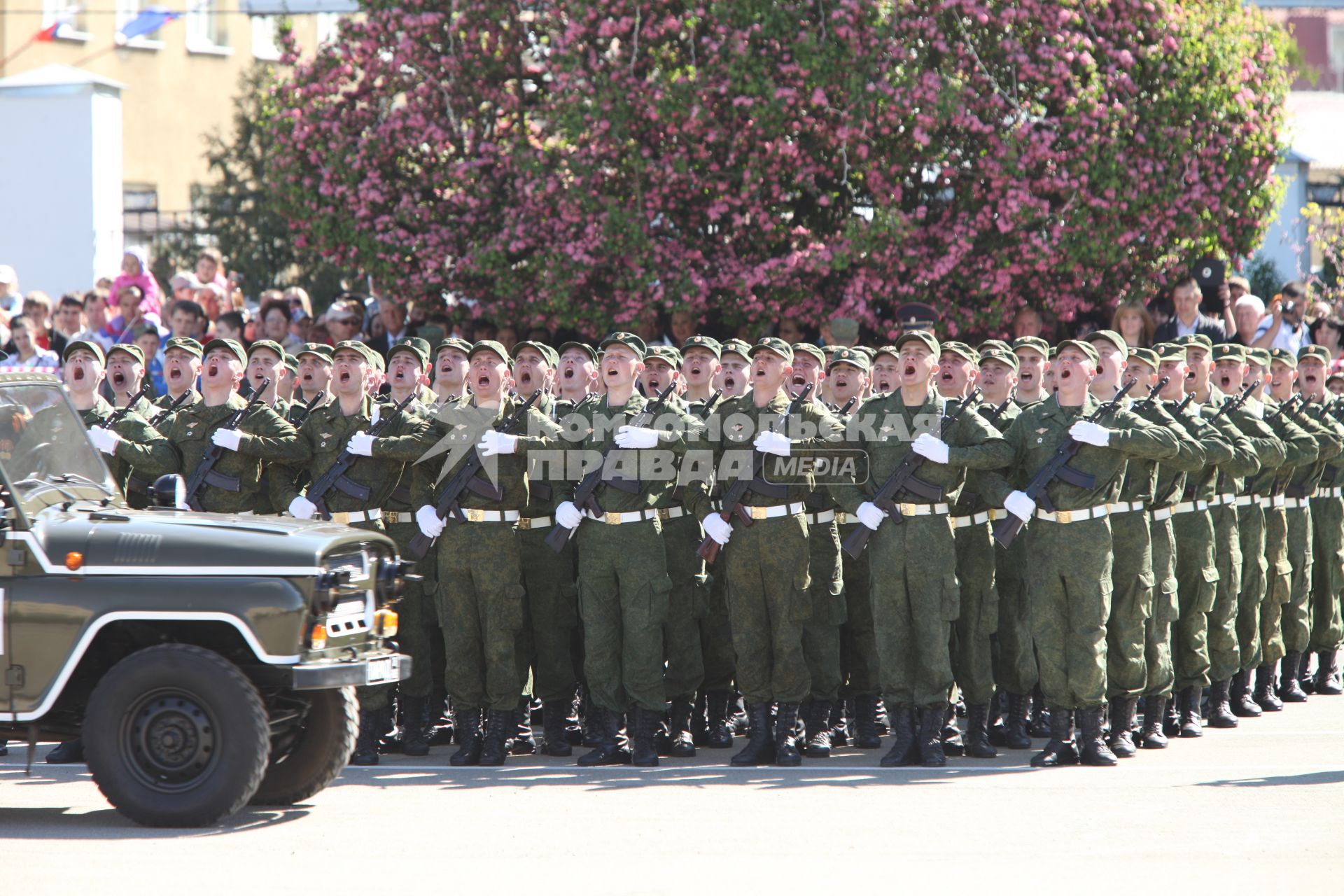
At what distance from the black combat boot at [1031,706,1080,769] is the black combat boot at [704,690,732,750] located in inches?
70.6

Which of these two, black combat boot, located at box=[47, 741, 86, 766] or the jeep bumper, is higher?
the jeep bumper

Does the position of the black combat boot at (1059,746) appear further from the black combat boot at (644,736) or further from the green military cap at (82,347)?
the green military cap at (82,347)

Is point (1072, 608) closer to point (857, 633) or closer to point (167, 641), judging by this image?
point (857, 633)

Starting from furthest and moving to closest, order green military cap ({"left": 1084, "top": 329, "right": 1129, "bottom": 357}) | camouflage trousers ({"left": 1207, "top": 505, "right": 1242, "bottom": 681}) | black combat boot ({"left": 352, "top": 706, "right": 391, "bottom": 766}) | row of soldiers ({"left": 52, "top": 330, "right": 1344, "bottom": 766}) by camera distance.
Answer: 1. camouflage trousers ({"left": 1207, "top": 505, "right": 1242, "bottom": 681})
2. green military cap ({"left": 1084, "top": 329, "right": 1129, "bottom": 357})
3. black combat boot ({"left": 352, "top": 706, "right": 391, "bottom": 766})
4. row of soldiers ({"left": 52, "top": 330, "right": 1344, "bottom": 766})

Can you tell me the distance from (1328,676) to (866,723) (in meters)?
3.84

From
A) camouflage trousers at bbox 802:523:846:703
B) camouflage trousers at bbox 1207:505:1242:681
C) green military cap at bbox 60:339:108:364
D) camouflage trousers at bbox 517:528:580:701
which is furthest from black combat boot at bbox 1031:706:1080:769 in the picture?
green military cap at bbox 60:339:108:364

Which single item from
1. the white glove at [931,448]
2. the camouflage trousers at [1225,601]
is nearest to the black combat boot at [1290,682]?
the camouflage trousers at [1225,601]

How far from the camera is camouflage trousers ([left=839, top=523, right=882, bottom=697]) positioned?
10.6 meters

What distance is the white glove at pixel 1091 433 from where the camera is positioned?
9625 millimetres

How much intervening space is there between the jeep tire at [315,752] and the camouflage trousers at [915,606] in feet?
9.54

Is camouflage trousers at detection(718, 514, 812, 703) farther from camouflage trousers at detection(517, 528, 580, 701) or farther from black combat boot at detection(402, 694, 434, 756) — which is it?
black combat boot at detection(402, 694, 434, 756)

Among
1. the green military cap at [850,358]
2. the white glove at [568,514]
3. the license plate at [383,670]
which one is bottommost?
the license plate at [383,670]

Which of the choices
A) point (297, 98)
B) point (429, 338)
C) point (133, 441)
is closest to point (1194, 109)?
point (429, 338)

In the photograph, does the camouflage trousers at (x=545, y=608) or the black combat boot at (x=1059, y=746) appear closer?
the black combat boot at (x=1059, y=746)
